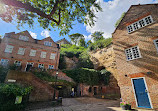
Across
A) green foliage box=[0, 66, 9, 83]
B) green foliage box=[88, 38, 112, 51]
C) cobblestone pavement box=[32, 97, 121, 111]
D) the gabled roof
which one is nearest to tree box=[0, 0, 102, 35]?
the gabled roof

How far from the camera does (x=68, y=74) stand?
1808 cm

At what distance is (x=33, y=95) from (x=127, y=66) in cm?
1115

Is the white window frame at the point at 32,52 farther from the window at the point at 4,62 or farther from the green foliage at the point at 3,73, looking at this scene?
the green foliage at the point at 3,73

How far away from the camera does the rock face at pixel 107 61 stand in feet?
66.0

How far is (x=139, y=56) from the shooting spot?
832 cm

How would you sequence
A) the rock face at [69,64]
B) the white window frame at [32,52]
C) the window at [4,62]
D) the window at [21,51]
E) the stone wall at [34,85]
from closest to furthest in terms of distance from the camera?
the stone wall at [34,85] → the window at [4,62] → the window at [21,51] → the white window frame at [32,52] → the rock face at [69,64]

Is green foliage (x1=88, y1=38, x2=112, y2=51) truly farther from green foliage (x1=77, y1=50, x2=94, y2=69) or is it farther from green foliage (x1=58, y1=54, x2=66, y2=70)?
green foliage (x1=58, y1=54, x2=66, y2=70)

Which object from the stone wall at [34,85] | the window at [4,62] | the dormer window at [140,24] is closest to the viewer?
the dormer window at [140,24]

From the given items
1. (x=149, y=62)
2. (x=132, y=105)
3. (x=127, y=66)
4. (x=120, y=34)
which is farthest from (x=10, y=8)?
(x=132, y=105)

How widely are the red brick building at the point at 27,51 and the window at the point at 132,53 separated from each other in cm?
1810

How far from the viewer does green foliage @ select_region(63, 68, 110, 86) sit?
58.9ft

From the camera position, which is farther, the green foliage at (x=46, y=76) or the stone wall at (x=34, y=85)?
the green foliage at (x=46, y=76)

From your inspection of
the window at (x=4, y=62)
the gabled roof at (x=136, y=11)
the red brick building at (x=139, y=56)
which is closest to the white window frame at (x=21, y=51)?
the window at (x=4, y=62)

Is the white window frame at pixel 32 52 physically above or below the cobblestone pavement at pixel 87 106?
above
